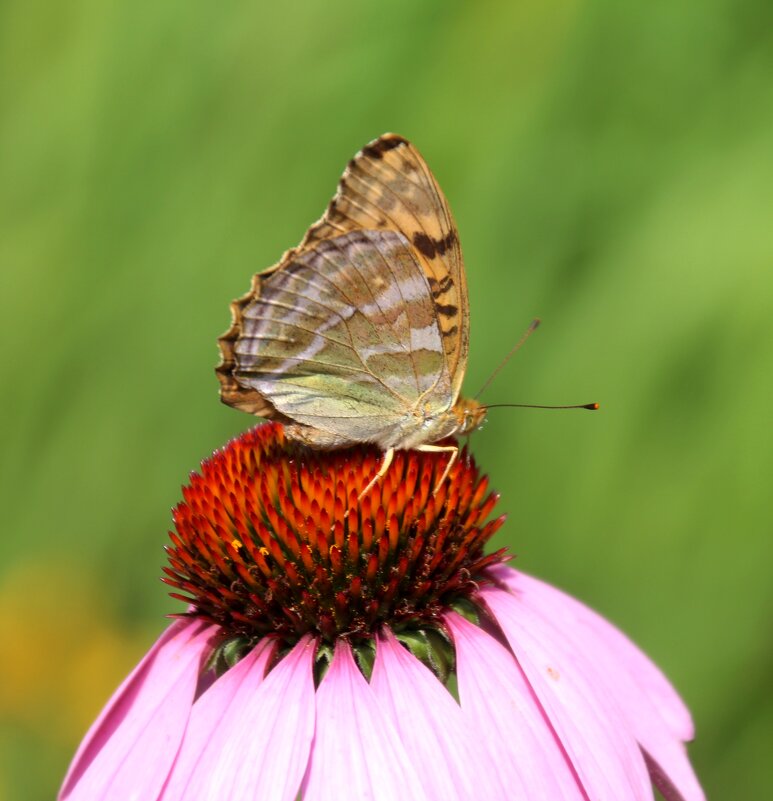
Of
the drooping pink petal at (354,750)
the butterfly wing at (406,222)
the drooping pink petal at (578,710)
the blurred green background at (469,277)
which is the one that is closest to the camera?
the drooping pink petal at (354,750)

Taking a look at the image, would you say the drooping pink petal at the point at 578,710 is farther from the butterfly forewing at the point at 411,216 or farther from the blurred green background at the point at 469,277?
the blurred green background at the point at 469,277

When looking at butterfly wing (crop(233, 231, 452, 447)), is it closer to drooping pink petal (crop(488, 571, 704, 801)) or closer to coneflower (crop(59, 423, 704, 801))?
coneflower (crop(59, 423, 704, 801))

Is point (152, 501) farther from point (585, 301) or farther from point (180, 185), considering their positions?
point (585, 301)

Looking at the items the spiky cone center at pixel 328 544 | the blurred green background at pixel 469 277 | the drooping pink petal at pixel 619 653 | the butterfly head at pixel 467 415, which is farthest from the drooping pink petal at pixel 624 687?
the blurred green background at pixel 469 277

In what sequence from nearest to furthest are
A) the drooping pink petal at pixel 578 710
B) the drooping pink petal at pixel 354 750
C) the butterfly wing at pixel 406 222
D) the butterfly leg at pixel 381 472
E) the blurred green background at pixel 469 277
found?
1. the drooping pink petal at pixel 354 750
2. the drooping pink petal at pixel 578 710
3. the butterfly leg at pixel 381 472
4. the butterfly wing at pixel 406 222
5. the blurred green background at pixel 469 277

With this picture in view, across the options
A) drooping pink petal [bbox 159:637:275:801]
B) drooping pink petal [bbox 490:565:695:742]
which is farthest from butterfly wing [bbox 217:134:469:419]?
drooping pink petal [bbox 159:637:275:801]

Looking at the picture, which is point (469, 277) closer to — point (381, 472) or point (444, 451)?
point (444, 451)

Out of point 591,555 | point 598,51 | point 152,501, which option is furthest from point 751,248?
point 152,501

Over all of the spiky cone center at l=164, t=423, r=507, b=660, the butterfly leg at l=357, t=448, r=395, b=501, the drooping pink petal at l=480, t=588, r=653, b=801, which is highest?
the butterfly leg at l=357, t=448, r=395, b=501
